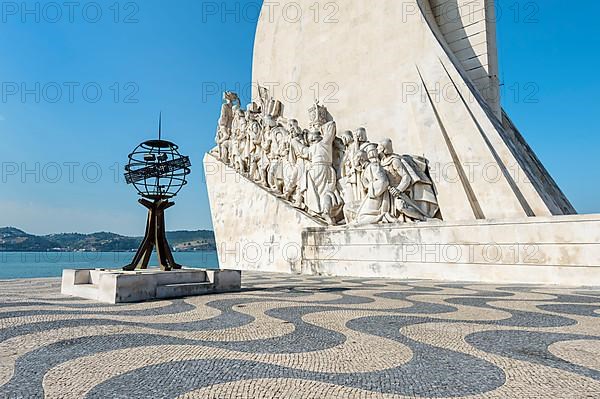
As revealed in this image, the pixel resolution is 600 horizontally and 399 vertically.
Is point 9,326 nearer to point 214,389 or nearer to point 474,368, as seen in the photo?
point 214,389

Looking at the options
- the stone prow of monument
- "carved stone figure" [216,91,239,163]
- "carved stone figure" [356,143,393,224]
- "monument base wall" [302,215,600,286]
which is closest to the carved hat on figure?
the stone prow of monument

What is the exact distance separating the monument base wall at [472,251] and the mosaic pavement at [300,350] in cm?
199

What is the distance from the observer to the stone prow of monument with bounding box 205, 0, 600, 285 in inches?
238

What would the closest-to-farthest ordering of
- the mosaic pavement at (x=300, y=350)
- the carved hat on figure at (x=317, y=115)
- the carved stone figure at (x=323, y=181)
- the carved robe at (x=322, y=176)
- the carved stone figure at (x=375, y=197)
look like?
the mosaic pavement at (x=300, y=350) < the carved stone figure at (x=375, y=197) < the carved stone figure at (x=323, y=181) < the carved robe at (x=322, y=176) < the carved hat on figure at (x=317, y=115)

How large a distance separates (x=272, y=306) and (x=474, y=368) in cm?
214

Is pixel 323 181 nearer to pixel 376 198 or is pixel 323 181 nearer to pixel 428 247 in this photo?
pixel 376 198

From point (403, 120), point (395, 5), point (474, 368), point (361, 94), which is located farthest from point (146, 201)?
point (395, 5)

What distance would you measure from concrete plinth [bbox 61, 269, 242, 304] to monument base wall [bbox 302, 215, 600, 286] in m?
3.25

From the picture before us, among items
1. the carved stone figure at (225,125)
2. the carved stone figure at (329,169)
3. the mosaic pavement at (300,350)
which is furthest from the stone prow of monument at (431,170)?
the mosaic pavement at (300,350)

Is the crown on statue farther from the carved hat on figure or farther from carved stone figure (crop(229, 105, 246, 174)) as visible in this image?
carved stone figure (crop(229, 105, 246, 174))

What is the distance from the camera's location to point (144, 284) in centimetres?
414

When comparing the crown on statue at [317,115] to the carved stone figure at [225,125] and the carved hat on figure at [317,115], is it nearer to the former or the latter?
the carved hat on figure at [317,115]

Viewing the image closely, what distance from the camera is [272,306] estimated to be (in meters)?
3.69

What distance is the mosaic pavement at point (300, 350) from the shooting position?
5.16ft
